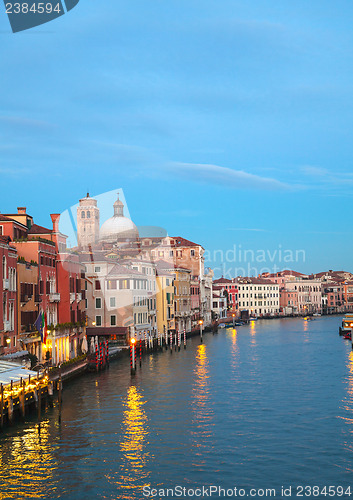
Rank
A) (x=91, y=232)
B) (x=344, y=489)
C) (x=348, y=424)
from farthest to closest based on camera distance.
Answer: (x=91, y=232) → (x=348, y=424) → (x=344, y=489)

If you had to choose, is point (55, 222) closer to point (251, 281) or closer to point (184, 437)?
point (184, 437)

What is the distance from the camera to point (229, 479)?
66.6 ft

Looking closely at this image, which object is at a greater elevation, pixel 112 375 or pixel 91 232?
pixel 91 232

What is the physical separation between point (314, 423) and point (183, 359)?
1150 inches

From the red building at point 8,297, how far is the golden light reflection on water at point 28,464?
9.16 metres

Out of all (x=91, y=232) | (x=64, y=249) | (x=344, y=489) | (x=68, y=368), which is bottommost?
(x=344, y=489)

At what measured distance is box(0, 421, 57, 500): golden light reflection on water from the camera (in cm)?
1955

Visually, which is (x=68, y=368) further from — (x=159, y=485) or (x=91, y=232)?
(x=91, y=232)

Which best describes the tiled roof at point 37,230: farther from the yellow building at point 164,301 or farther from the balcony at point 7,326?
the yellow building at point 164,301

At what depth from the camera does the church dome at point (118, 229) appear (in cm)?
10231

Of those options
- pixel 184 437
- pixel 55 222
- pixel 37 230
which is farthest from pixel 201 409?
pixel 55 222

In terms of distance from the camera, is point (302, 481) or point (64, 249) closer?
point (302, 481)

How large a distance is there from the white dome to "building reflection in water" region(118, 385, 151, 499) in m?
Result: 69.6

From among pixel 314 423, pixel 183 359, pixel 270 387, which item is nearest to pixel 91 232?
pixel 183 359
